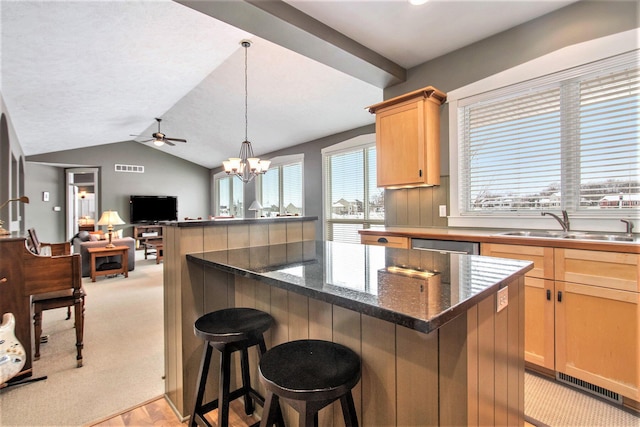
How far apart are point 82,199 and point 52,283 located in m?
9.04

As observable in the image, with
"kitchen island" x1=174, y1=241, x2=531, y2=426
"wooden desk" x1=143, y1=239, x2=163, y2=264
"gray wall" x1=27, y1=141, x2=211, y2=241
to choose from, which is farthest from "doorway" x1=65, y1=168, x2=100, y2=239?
"kitchen island" x1=174, y1=241, x2=531, y2=426

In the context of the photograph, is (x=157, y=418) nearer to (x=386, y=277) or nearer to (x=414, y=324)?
(x=386, y=277)

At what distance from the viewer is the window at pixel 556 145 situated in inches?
85.0

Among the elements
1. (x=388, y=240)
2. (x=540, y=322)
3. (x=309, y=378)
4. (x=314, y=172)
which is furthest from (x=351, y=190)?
(x=309, y=378)

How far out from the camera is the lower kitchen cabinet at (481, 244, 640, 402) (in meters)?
1.74

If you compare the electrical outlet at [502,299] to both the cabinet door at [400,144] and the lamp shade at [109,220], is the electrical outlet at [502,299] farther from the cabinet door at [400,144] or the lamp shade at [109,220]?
the lamp shade at [109,220]

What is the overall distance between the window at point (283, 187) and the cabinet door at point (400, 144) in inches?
149

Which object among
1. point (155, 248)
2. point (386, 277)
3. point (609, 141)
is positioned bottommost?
point (155, 248)

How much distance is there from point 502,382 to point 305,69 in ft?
13.4

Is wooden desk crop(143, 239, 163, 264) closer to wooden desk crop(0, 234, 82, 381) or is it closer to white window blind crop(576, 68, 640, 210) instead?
wooden desk crop(0, 234, 82, 381)

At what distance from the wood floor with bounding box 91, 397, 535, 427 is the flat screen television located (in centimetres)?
866

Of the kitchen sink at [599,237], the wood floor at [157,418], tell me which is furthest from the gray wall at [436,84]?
the wood floor at [157,418]

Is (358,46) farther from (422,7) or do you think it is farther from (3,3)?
(3,3)

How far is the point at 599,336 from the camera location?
1.84 m
